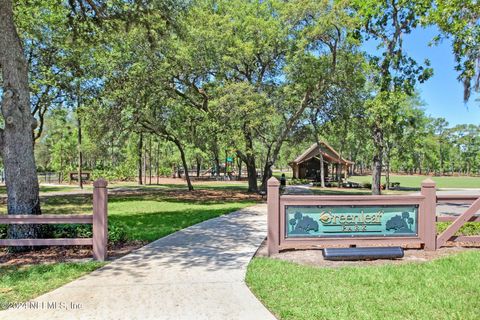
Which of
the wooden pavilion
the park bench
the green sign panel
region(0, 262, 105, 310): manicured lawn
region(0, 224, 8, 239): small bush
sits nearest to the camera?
region(0, 262, 105, 310): manicured lawn

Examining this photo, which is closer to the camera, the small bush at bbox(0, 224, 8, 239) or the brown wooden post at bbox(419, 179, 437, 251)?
the brown wooden post at bbox(419, 179, 437, 251)

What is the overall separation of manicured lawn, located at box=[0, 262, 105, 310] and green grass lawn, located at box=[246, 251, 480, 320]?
9.45ft

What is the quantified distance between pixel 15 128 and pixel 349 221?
23.1 ft

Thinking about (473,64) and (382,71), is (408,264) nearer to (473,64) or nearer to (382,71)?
(473,64)

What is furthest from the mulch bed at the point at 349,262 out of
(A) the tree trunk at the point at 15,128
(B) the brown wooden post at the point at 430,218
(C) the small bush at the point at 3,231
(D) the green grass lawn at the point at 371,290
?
(C) the small bush at the point at 3,231

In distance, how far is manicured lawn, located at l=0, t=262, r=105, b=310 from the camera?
5094 millimetres

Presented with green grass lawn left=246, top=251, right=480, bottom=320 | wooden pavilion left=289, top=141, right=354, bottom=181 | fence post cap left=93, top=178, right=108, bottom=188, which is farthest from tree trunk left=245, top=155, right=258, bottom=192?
wooden pavilion left=289, top=141, right=354, bottom=181

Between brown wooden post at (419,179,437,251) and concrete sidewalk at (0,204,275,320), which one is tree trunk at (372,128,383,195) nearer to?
brown wooden post at (419,179,437,251)

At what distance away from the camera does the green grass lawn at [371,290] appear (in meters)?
4.40

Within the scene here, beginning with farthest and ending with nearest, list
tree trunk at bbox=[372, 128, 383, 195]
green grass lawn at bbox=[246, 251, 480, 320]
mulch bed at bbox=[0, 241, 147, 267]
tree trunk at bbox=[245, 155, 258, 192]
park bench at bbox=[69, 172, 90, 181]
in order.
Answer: park bench at bbox=[69, 172, 90, 181], tree trunk at bbox=[245, 155, 258, 192], tree trunk at bbox=[372, 128, 383, 195], mulch bed at bbox=[0, 241, 147, 267], green grass lawn at bbox=[246, 251, 480, 320]

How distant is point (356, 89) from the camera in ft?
64.4

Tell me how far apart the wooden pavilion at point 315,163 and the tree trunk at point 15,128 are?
36.8 metres

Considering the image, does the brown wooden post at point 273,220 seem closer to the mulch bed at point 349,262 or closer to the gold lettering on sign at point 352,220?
the mulch bed at point 349,262

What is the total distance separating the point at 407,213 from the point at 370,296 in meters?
3.30
